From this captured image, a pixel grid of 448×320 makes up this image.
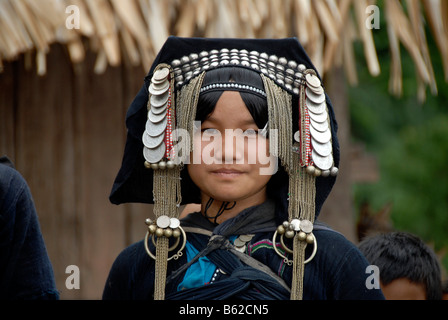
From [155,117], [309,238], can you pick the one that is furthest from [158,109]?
[309,238]

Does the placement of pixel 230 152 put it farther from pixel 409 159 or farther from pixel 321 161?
pixel 409 159

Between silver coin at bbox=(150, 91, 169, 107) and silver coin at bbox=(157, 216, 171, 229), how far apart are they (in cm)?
32

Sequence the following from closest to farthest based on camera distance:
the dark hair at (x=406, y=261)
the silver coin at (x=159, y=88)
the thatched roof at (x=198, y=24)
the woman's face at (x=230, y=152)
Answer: the woman's face at (x=230, y=152) < the silver coin at (x=159, y=88) < the dark hair at (x=406, y=261) < the thatched roof at (x=198, y=24)

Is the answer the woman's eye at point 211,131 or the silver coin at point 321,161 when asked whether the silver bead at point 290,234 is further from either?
the woman's eye at point 211,131

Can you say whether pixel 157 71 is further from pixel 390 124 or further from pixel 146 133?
pixel 390 124

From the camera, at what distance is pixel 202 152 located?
6.31 feet

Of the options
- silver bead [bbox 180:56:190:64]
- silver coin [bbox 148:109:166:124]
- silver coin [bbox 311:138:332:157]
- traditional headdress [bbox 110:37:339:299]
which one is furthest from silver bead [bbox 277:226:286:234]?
silver bead [bbox 180:56:190:64]

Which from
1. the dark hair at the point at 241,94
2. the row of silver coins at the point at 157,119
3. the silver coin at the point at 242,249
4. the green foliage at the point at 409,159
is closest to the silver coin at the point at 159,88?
the row of silver coins at the point at 157,119

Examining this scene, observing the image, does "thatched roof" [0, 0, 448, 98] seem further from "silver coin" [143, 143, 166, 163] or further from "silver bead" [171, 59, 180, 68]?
"silver coin" [143, 143, 166, 163]

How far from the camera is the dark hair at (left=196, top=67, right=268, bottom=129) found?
1.91 m

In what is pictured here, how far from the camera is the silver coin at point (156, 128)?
1972mm

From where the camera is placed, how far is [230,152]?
6.16 feet

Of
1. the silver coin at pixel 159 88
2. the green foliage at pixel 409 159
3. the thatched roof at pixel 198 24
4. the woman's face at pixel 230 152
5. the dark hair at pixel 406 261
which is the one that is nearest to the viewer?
the woman's face at pixel 230 152

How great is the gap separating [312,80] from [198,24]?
1408 millimetres
